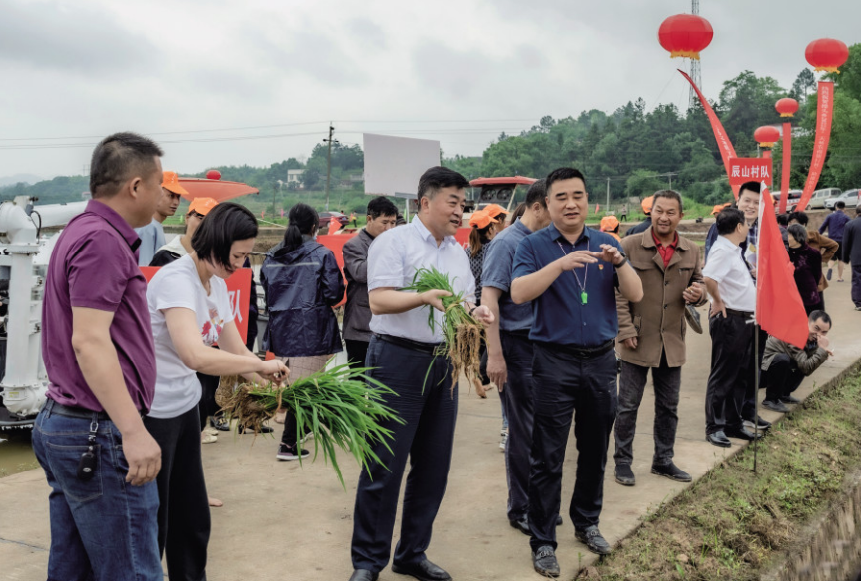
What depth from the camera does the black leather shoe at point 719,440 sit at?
6.06m

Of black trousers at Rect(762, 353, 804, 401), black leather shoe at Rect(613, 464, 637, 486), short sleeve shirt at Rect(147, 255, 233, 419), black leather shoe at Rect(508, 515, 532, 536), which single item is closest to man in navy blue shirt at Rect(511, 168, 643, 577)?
black leather shoe at Rect(508, 515, 532, 536)

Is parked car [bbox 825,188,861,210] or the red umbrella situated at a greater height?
parked car [bbox 825,188,861,210]

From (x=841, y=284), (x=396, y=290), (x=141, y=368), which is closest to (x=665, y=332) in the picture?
(x=396, y=290)

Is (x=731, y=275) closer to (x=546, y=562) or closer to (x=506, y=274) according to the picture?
(x=506, y=274)

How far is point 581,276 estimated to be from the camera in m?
3.97

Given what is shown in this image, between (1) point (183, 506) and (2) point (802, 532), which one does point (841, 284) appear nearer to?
(2) point (802, 532)

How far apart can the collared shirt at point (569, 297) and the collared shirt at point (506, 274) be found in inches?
12.1

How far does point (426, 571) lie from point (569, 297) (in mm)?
1483

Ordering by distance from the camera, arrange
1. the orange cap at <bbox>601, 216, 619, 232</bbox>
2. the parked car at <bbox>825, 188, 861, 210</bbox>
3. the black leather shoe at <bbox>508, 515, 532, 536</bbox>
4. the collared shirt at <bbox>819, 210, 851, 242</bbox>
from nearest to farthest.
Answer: the black leather shoe at <bbox>508, 515, 532, 536</bbox> → the orange cap at <bbox>601, 216, 619, 232</bbox> → the collared shirt at <bbox>819, 210, 851, 242</bbox> → the parked car at <bbox>825, 188, 861, 210</bbox>

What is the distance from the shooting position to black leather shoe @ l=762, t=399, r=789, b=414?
285 inches

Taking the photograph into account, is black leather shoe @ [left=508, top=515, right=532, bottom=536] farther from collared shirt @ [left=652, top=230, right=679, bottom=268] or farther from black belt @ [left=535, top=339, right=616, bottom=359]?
collared shirt @ [left=652, top=230, right=679, bottom=268]

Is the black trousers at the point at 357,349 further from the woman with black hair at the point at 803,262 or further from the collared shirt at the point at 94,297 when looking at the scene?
the woman with black hair at the point at 803,262

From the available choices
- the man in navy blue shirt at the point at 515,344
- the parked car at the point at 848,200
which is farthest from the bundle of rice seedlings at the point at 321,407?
the parked car at the point at 848,200

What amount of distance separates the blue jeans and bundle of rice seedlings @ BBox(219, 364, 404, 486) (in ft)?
2.39
